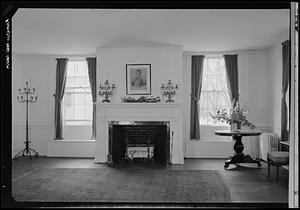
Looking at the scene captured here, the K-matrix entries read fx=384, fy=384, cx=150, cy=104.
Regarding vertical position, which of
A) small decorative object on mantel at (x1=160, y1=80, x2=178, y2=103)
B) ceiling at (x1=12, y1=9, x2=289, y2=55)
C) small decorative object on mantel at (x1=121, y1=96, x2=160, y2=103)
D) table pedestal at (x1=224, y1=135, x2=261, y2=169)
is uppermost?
ceiling at (x1=12, y1=9, x2=289, y2=55)

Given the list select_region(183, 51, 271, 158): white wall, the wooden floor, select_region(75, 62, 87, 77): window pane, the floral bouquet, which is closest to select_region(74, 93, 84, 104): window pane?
select_region(75, 62, 87, 77): window pane

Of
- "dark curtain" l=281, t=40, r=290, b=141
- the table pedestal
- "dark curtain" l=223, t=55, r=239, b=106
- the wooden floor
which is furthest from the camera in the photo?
"dark curtain" l=223, t=55, r=239, b=106

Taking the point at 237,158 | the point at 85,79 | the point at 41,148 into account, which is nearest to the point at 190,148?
the point at 237,158

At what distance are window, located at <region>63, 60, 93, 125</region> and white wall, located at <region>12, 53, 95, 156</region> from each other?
13.2 inches

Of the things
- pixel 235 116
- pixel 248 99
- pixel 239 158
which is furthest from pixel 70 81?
pixel 239 158

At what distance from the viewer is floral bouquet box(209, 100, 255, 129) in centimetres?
809

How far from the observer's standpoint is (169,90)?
28.2ft

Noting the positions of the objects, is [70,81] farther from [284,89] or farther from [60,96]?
[284,89]

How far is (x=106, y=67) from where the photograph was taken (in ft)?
28.7

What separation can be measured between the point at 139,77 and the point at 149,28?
1828 millimetres

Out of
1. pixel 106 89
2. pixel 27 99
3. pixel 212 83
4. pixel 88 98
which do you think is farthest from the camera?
pixel 88 98

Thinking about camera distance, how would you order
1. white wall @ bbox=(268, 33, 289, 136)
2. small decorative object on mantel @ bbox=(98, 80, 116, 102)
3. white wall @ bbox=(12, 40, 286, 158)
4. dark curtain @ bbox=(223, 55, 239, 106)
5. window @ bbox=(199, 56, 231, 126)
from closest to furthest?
white wall @ bbox=(268, 33, 289, 136) → white wall @ bbox=(12, 40, 286, 158) → small decorative object on mantel @ bbox=(98, 80, 116, 102) → dark curtain @ bbox=(223, 55, 239, 106) → window @ bbox=(199, 56, 231, 126)

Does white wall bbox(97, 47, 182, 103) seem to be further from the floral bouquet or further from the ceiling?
the floral bouquet

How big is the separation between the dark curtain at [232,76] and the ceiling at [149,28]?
338mm
